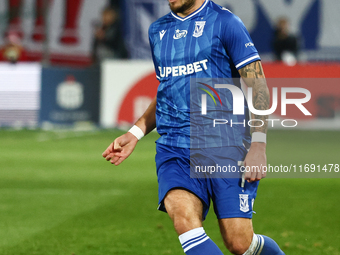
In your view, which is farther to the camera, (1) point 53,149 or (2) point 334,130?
(2) point 334,130

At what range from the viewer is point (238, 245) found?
3732mm

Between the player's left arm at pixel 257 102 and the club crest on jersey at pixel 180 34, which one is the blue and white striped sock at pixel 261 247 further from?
the club crest on jersey at pixel 180 34

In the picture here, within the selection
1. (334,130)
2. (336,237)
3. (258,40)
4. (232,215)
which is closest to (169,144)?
(232,215)

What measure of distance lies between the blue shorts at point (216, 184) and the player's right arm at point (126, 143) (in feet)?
1.17

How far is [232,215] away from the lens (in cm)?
371

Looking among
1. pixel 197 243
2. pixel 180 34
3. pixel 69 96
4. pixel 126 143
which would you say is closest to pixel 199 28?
pixel 180 34

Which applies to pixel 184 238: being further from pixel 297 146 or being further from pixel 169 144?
pixel 297 146

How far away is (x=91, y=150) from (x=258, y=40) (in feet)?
33.8

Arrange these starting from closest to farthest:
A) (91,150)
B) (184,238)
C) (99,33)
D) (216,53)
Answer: (184,238)
(216,53)
(91,150)
(99,33)

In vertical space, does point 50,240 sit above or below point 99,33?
below

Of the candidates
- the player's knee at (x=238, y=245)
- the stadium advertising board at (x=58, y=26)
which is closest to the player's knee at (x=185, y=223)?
the player's knee at (x=238, y=245)

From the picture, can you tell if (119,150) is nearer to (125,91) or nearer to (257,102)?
(257,102)

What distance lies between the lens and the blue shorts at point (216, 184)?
3717mm

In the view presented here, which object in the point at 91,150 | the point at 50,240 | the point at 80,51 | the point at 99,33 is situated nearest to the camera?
the point at 50,240
